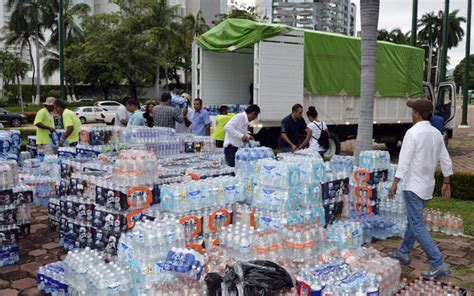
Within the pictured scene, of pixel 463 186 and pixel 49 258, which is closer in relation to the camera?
pixel 49 258

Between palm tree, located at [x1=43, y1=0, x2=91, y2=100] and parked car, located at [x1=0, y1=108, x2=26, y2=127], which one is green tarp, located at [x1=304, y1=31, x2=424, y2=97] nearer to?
parked car, located at [x1=0, y1=108, x2=26, y2=127]

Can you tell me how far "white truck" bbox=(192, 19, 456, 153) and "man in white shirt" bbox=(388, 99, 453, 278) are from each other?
664 cm

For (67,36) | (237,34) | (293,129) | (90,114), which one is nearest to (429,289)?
(293,129)

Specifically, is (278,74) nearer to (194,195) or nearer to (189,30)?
(194,195)

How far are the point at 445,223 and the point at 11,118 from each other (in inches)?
1168

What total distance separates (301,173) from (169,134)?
347 cm

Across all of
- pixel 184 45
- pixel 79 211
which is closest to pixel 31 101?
pixel 184 45

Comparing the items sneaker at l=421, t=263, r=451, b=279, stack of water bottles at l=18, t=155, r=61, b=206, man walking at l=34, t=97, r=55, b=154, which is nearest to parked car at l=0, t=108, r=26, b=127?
man walking at l=34, t=97, r=55, b=154

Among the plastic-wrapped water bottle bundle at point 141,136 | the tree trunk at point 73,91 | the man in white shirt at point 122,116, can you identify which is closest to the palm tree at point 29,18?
the tree trunk at point 73,91

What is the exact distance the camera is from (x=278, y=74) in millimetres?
12281

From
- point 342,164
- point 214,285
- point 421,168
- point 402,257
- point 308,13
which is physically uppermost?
point 308,13

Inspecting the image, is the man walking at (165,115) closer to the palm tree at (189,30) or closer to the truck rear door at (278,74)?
the truck rear door at (278,74)

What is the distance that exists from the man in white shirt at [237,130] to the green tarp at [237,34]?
3.68 meters

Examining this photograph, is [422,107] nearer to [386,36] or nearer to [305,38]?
[305,38]
